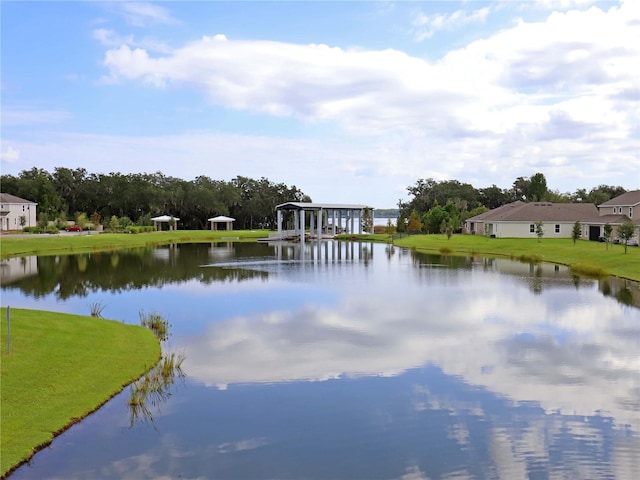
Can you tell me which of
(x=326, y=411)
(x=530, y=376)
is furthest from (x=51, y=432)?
(x=530, y=376)

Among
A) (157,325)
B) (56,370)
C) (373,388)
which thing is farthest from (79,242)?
(373,388)

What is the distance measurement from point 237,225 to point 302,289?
8137 centimetres

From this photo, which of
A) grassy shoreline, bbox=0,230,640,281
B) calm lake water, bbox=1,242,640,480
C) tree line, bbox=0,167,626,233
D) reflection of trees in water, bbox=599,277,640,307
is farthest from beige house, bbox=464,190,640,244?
calm lake water, bbox=1,242,640,480

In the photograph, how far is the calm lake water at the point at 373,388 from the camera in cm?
967

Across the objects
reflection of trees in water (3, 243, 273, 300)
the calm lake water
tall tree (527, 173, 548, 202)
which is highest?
tall tree (527, 173, 548, 202)

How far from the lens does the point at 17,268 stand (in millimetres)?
38875

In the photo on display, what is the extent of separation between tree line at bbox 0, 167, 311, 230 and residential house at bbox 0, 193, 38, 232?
13.7ft

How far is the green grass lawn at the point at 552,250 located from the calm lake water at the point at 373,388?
27.9 feet

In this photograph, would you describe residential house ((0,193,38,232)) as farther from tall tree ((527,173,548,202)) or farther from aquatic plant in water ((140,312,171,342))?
tall tree ((527,173,548,202))

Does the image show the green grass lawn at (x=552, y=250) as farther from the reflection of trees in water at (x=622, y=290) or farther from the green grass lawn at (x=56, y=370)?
the green grass lawn at (x=56, y=370)

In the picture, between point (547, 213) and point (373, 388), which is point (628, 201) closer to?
point (547, 213)

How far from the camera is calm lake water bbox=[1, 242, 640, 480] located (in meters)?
9.67

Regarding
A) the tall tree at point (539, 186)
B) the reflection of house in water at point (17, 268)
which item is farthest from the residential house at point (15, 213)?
the tall tree at point (539, 186)

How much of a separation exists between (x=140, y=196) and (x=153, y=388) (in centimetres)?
8543
